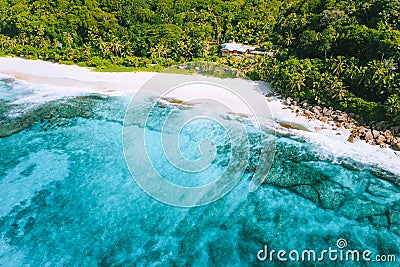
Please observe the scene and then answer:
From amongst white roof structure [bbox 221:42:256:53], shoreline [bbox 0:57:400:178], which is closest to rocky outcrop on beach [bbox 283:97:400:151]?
shoreline [bbox 0:57:400:178]

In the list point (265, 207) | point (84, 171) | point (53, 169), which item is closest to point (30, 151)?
point (53, 169)

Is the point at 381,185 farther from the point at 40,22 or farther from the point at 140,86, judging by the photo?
the point at 40,22

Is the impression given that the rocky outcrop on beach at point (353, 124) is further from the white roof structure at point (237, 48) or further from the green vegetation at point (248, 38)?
the white roof structure at point (237, 48)

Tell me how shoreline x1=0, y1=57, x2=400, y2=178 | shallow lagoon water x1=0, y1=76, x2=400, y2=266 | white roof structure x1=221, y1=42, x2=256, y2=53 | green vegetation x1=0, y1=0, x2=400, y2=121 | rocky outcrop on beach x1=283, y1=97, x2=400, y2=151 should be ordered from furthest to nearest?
white roof structure x1=221, y1=42, x2=256, y2=53 < green vegetation x1=0, y1=0, x2=400, y2=121 < rocky outcrop on beach x1=283, y1=97, x2=400, y2=151 < shoreline x1=0, y1=57, x2=400, y2=178 < shallow lagoon water x1=0, y1=76, x2=400, y2=266

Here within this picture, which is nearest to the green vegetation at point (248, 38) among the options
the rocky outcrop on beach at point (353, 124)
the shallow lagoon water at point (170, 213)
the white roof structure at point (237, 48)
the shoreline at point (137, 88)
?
the rocky outcrop on beach at point (353, 124)

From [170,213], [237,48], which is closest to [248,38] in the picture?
[237,48]

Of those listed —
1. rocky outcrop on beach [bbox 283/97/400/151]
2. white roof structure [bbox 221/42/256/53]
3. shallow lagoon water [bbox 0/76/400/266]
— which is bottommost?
shallow lagoon water [bbox 0/76/400/266]

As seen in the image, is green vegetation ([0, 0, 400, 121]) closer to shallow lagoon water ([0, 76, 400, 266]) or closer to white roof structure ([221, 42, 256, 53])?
white roof structure ([221, 42, 256, 53])

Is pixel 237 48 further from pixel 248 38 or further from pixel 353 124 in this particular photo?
pixel 353 124
